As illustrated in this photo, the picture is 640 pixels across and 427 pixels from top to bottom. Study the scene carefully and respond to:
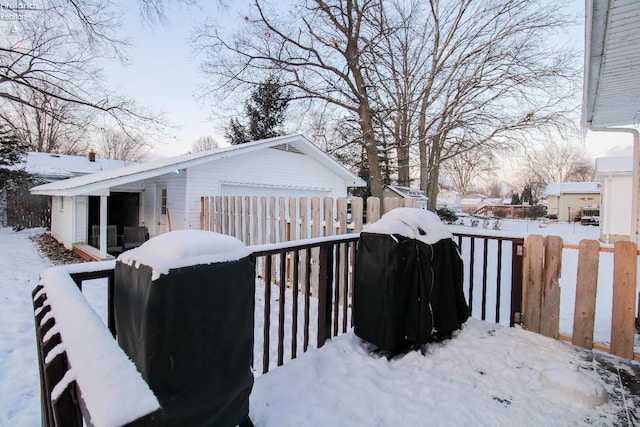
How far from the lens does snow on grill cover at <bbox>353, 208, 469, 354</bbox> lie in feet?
8.57

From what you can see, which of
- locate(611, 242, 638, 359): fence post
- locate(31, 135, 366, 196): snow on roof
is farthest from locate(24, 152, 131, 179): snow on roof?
locate(611, 242, 638, 359): fence post

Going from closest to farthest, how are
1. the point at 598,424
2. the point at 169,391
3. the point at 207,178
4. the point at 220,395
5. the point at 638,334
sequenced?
the point at 169,391, the point at 220,395, the point at 598,424, the point at 638,334, the point at 207,178

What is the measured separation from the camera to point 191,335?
1.38 meters

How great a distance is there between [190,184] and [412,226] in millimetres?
6845

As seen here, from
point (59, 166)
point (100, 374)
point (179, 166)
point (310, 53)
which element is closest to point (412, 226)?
point (100, 374)

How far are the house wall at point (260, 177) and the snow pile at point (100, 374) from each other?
788 centimetres

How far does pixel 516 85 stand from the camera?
14.6 metres

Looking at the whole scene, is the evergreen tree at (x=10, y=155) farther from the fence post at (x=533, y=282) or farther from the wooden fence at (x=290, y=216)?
the fence post at (x=533, y=282)

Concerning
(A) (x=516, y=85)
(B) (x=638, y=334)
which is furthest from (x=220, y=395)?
(A) (x=516, y=85)

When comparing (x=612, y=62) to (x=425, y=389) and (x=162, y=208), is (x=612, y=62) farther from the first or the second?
(x=162, y=208)

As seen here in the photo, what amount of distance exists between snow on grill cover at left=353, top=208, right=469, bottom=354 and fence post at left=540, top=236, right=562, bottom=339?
986 mm

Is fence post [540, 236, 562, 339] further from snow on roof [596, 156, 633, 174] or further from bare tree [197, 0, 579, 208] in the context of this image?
snow on roof [596, 156, 633, 174]

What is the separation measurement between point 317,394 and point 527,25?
672 inches

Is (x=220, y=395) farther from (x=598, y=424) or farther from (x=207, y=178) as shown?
(x=207, y=178)
